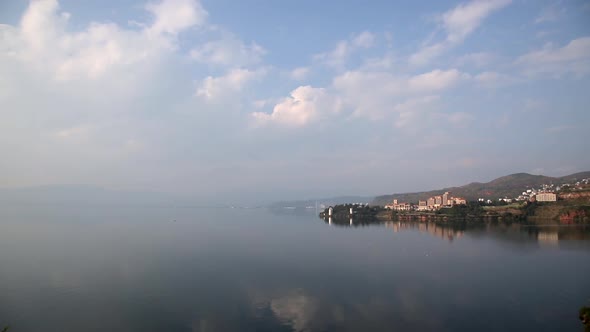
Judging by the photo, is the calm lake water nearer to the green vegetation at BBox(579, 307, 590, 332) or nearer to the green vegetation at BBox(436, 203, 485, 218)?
the green vegetation at BBox(579, 307, 590, 332)

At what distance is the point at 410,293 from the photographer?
39.4ft

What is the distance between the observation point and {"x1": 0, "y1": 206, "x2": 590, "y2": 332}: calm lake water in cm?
932

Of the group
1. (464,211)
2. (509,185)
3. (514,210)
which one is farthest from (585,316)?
(509,185)

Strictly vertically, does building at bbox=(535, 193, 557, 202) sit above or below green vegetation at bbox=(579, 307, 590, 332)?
above

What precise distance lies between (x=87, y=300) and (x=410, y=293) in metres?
10.4

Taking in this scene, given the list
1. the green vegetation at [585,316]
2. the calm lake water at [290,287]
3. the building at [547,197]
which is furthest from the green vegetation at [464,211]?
the green vegetation at [585,316]

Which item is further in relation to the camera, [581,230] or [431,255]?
[581,230]

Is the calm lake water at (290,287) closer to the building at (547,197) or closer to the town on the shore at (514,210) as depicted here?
the town on the shore at (514,210)

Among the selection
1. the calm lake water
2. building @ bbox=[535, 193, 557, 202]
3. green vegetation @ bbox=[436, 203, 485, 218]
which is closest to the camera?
the calm lake water

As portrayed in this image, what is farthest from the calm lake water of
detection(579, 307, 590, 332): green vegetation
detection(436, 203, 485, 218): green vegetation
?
detection(436, 203, 485, 218): green vegetation

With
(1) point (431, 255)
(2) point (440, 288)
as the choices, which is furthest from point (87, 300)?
(1) point (431, 255)

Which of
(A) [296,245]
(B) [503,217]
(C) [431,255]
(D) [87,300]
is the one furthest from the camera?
(B) [503,217]

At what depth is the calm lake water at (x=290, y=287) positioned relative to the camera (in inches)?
367

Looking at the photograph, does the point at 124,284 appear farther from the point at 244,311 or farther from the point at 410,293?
the point at 410,293
